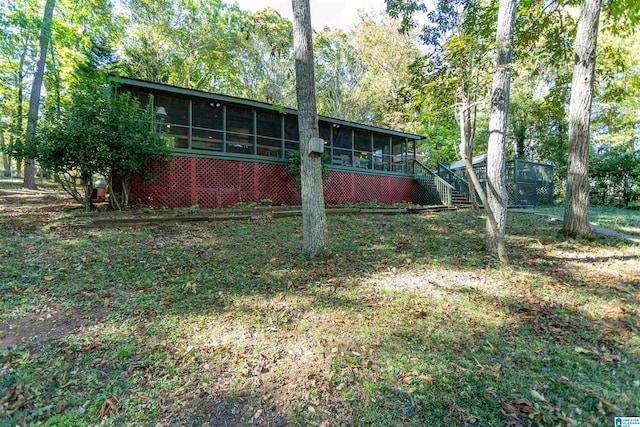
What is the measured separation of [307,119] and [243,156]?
611 cm

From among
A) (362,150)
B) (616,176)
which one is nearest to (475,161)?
A: (616,176)

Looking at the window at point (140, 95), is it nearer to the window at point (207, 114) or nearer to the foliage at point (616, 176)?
the window at point (207, 114)

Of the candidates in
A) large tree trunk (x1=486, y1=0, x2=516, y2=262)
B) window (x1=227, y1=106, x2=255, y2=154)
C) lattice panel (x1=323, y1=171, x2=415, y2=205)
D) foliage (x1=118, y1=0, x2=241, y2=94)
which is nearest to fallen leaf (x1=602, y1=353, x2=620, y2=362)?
large tree trunk (x1=486, y1=0, x2=516, y2=262)

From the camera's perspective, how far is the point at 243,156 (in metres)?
10.2

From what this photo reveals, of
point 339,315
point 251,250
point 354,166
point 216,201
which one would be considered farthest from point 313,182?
point 354,166

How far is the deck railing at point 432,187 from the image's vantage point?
1276cm

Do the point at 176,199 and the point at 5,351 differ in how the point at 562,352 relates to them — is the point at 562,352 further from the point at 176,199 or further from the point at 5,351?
the point at 176,199

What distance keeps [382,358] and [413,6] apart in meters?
9.77

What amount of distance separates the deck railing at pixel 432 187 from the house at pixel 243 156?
50 cm

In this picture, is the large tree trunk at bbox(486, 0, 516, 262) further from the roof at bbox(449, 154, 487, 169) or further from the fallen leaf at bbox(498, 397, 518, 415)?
the roof at bbox(449, 154, 487, 169)

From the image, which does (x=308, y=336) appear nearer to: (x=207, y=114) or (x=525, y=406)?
(x=525, y=406)

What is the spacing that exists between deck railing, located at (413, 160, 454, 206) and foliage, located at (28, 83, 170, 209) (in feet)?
35.9

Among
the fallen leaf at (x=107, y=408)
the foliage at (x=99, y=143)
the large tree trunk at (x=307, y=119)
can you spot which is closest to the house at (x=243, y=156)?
the foliage at (x=99, y=143)

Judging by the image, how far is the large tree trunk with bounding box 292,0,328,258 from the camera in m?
4.56
